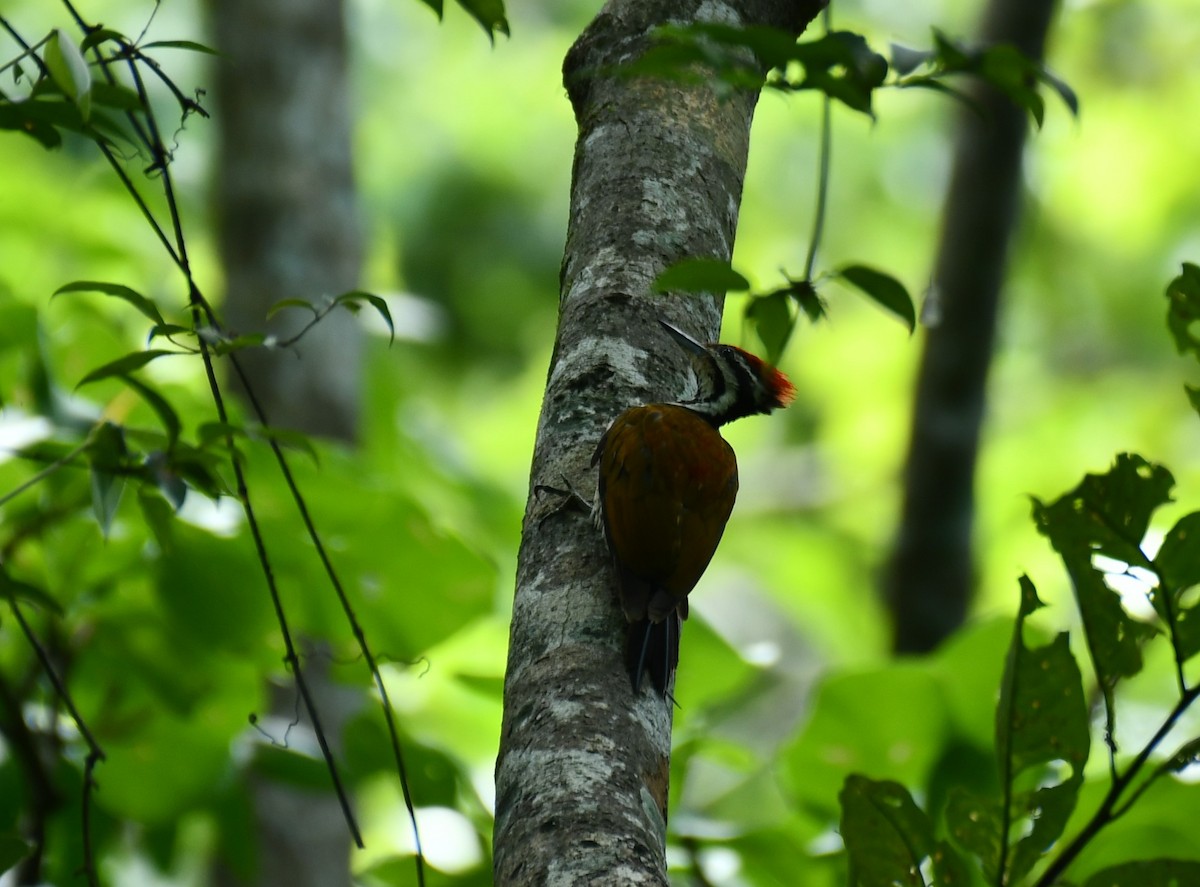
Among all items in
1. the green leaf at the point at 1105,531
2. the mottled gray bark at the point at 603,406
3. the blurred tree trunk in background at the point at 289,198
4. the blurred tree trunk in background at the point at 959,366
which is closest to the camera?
the mottled gray bark at the point at 603,406

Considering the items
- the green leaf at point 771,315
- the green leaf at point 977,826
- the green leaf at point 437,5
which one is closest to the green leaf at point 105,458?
the green leaf at point 437,5

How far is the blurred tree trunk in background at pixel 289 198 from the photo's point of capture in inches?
178

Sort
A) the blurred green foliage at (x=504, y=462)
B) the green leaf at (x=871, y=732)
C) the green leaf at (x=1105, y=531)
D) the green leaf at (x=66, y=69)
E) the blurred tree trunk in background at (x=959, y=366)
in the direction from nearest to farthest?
the green leaf at (x=66, y=69) → the green leaf at (x=1105, y=531) → the blurred green foliage at (x=504, y=462) → the green leaf at (x=871, y=732) → the blurred tree trunk in background at (x=959, y=366)

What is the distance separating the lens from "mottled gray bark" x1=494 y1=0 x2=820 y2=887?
A: 1.45 metres

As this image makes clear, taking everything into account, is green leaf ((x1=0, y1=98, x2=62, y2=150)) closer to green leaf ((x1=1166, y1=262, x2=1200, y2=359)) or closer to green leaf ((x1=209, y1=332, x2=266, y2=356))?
green leaf ((x1=209, y1=332, x2=266, y2=356))

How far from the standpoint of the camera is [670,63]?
1.54 meters

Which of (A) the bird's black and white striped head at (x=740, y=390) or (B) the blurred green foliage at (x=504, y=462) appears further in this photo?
(A) the bird's black and white striped head at (x=740, y=390)

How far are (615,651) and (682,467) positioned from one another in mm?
1254

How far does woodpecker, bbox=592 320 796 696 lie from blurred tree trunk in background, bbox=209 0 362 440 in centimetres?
153

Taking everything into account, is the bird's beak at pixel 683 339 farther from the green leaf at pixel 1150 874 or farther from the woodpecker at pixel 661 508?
the green leaf at pixel 1150 874

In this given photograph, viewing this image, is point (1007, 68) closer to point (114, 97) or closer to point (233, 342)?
point (233, 342)

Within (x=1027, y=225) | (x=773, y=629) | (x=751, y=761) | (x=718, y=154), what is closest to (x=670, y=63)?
(x=718, y=154)

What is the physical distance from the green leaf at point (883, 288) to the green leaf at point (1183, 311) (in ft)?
1.70

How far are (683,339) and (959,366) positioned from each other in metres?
3.06
